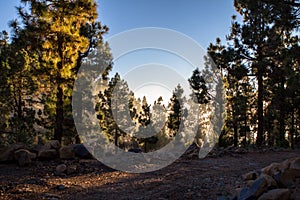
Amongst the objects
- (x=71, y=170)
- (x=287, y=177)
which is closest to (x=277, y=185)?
(x=287, y=177)

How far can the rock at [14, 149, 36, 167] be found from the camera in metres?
8.20

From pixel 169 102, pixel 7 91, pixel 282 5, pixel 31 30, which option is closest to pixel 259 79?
pixel 282 5

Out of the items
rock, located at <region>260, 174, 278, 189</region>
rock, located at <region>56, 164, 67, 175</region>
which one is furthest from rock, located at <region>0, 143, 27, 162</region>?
Result: rock, located at <region>260, 174, 278, 189</region>

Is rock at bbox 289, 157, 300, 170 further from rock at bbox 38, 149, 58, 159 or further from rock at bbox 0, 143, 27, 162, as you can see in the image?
rock at bbox 0, 143, 27, 162

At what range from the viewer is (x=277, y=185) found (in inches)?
162

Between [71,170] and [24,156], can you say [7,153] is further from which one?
[71,170]

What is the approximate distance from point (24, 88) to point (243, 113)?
20.5 m

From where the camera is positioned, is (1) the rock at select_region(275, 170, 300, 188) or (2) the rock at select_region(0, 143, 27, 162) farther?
(2) the rock at select_region(0, 143, 27, 162)

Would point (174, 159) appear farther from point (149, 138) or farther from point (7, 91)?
point (149, 138)

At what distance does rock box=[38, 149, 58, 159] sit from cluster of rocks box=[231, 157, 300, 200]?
7125 millimetres

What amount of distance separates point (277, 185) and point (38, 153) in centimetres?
800

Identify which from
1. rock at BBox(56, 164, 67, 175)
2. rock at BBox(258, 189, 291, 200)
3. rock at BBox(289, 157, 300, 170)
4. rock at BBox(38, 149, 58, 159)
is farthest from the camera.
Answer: rock at BBox(38, 149, 58, 159)

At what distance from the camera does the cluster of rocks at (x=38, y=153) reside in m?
8.32

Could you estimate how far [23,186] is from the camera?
605 centimetres
